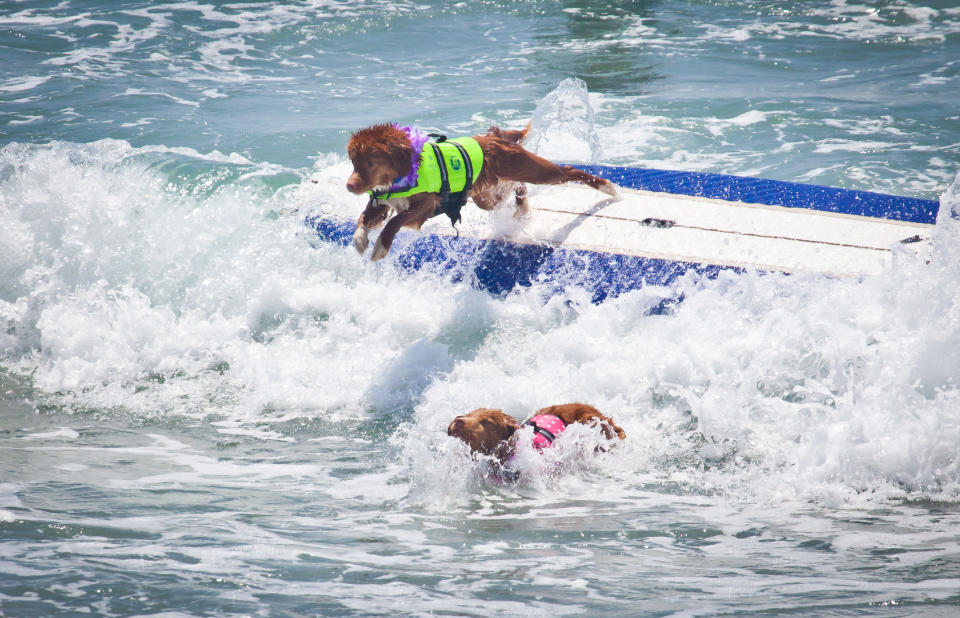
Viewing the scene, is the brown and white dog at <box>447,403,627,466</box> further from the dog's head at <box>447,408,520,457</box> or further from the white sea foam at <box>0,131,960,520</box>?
the white sea foam at <box>0,131,960,520</box>

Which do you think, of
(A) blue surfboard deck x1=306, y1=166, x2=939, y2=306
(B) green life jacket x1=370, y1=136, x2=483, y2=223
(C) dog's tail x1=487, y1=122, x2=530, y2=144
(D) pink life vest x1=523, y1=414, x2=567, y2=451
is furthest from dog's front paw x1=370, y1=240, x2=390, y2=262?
(D) pink life vest x1=523, y1=414, x2=567, y2=451

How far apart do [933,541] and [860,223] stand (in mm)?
3272

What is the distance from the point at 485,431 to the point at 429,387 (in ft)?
4.61

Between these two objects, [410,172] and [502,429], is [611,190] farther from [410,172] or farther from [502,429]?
[502,429]

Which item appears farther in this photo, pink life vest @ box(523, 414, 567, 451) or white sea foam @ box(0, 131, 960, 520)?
white sea foam @ box(0, 131, 960, 520)

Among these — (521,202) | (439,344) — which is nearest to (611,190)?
(521,202)

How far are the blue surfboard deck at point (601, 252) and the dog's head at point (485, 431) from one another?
1.98 metres

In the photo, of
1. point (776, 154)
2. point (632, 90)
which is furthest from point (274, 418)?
point (632, 90)

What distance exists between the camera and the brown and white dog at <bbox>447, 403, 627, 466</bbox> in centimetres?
401

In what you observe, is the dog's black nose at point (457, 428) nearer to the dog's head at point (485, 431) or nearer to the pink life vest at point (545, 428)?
the dog's head at point (485, 431)

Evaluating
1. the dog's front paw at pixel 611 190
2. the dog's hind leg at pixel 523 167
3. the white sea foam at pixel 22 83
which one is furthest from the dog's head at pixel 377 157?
the white sea foam at pixel 22 83

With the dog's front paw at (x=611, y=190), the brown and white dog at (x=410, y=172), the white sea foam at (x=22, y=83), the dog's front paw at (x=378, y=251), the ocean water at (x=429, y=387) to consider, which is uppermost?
the white sea foam at (x=22, y=83)

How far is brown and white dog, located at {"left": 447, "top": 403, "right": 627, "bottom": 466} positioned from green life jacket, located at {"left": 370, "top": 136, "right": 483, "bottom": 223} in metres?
1.75

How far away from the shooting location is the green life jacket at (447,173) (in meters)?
5.29
